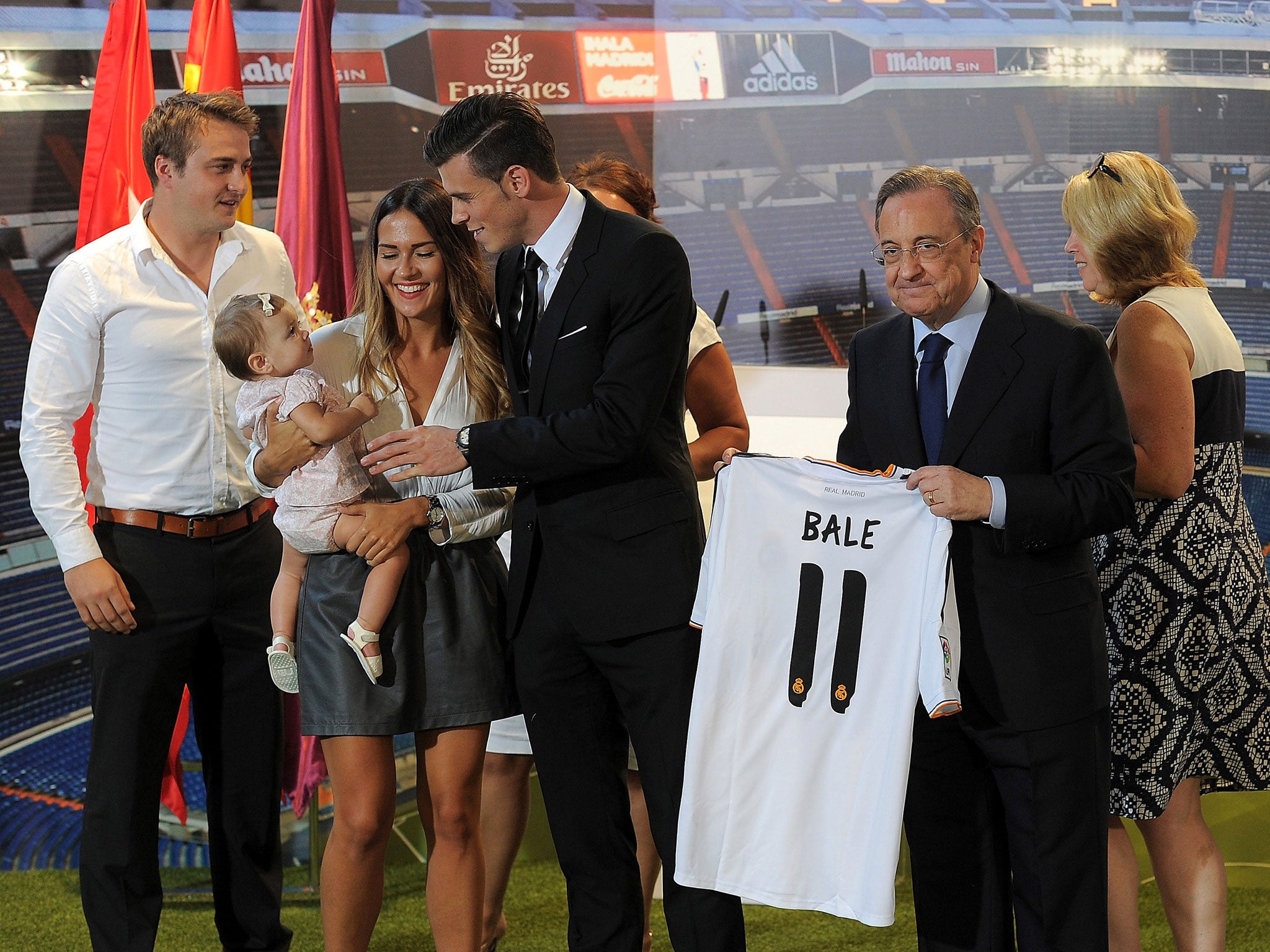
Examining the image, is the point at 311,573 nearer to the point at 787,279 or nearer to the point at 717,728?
the point at 717,728

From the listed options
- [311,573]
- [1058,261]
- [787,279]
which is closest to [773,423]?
[787,279]

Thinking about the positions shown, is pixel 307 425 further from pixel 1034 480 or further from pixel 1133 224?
pixel 1133 224

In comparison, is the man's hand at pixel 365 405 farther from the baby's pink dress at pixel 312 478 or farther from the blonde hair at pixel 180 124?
the blonde hair at pixel 180 124

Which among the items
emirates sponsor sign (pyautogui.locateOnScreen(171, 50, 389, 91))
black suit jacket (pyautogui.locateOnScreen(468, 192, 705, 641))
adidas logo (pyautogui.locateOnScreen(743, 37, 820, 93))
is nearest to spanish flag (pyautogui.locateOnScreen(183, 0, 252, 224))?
emirates sponsor sign (pyautogui.locateOnScreen(171, 50, 389, 91))

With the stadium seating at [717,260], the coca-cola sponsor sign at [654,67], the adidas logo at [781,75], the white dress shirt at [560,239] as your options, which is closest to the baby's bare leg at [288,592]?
the white dress shirt at [560,239]

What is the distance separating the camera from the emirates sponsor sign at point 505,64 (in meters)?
4.48

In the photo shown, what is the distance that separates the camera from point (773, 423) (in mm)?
3854

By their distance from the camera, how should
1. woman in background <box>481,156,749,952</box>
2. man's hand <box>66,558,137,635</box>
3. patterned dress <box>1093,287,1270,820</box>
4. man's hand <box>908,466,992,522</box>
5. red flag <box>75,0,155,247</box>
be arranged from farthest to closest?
1. red flag <box>75,0,155,247</box>
2. woman in background <box>481,156,749,952</box>
3. man's hand <box>66,558,137,635</box>
4. patterned dress <box>1093,287,1270,820</box>
5. man's hand <box>908,466,992,522</box>

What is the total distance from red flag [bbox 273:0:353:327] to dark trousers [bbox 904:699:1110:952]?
237 cm

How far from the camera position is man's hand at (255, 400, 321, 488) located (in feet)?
8.18

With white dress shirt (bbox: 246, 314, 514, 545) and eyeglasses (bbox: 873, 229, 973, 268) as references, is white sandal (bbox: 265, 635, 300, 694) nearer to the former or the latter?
white dress shirt (bbox: 246, 314, 514, 545)

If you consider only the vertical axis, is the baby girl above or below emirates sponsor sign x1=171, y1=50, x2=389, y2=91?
below

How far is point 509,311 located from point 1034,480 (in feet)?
3.76

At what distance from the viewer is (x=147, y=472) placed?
296 cm
